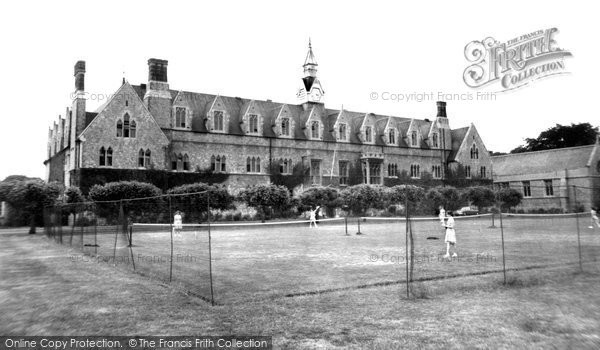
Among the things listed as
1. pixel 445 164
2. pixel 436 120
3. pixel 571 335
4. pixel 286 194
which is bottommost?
pixel 571 335

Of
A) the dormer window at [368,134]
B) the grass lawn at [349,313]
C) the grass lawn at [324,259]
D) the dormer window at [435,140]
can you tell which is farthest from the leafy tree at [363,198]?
the grass lawn at [349,313]

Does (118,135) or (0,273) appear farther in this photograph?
(118,135)

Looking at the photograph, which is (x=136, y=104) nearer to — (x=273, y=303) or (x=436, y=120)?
(x=273, y=303)

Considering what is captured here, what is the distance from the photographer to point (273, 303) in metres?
9.86

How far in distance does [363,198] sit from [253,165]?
13936 millimetres

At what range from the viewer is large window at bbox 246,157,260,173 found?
56.3 m

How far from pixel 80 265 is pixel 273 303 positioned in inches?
381

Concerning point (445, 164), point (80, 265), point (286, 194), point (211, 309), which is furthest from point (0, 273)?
point (445, 164)

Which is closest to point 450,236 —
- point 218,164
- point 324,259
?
point 324,259

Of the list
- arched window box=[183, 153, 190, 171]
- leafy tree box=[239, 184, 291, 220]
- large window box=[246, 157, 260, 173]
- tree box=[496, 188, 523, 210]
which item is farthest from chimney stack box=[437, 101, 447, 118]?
tree box=[496, 188, 523, 210]

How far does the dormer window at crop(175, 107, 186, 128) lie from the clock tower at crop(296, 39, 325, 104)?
19334 millimetres

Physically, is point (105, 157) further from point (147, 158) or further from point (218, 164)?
point (218, 164)

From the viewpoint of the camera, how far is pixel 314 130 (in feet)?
206

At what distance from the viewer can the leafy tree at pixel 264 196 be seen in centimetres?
4519
